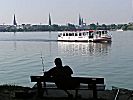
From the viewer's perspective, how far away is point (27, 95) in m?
9.44

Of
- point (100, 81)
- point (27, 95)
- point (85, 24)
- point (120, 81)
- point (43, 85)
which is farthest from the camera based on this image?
point (85, 24)

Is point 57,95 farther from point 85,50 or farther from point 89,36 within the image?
point 89,36

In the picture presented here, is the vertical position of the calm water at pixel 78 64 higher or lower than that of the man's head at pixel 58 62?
lower

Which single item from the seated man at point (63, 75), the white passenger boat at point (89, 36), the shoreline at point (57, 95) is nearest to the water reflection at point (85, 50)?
the white passenger boat at point (89, 36)

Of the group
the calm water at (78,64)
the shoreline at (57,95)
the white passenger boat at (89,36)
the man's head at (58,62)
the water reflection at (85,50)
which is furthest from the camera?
the white passenger boat at (89,36)

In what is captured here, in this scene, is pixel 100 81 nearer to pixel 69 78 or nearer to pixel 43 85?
pixel 69 78

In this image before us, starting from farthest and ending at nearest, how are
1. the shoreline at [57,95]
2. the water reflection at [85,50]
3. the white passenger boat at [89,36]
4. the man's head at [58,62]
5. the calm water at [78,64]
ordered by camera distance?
the white passenger boat at [89,36] < the water reflection at [85,50] < the calm water at [78,64] < the shoreline at [57,95] < the man's head at [58,62]

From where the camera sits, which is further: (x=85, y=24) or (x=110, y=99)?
(x=85, y=24)

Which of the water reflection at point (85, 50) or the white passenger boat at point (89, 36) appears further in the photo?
the white passenger boat at point (89, 36)

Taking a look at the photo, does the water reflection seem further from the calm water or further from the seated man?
the seated man

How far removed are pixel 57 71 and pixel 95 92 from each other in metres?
1.18

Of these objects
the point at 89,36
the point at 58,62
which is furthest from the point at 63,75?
the point at 89,36

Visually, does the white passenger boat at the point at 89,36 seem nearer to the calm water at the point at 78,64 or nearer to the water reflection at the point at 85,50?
the water reflection at the point at 85,50

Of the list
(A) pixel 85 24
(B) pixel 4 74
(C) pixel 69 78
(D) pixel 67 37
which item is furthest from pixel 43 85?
(A) pixel 85 24
